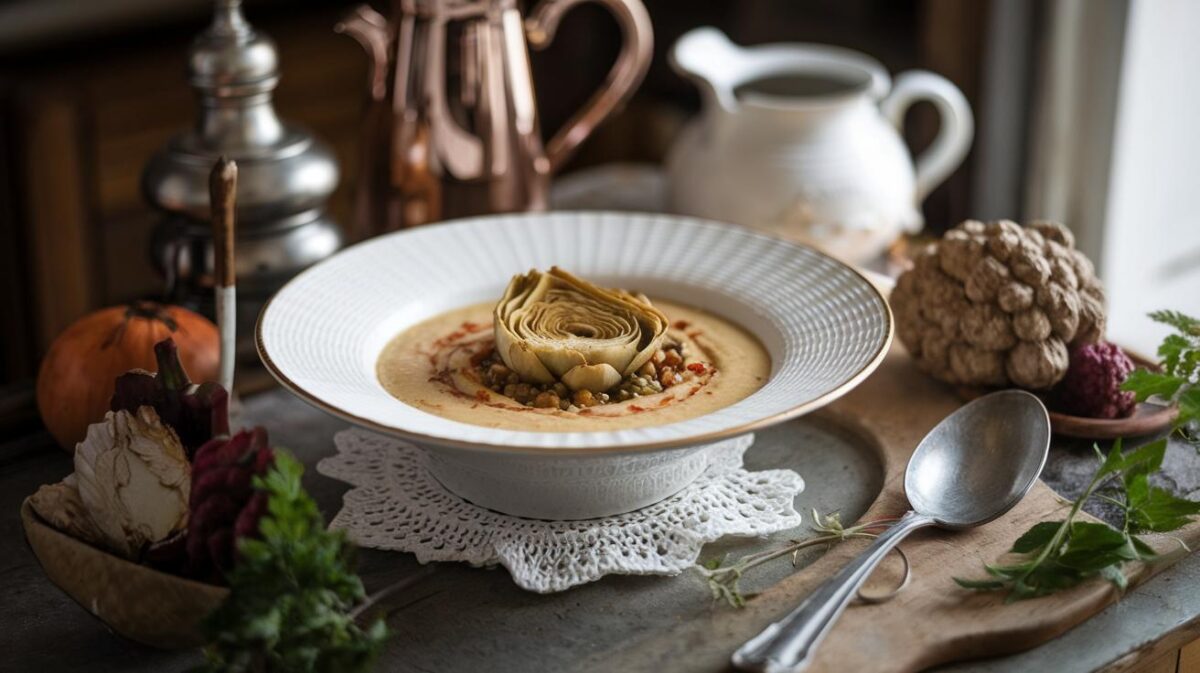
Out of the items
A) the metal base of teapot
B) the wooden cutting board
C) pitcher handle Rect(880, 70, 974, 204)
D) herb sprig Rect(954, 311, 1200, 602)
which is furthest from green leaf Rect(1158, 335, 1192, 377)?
the metal base of teapot

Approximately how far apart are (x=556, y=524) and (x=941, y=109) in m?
0.71

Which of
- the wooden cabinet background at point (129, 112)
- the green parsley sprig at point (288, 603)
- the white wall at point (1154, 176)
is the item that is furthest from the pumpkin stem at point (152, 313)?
the white wall at point (1154, 176)

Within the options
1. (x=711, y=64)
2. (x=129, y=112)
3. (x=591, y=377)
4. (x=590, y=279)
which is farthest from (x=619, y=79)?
(x=129, y=112)

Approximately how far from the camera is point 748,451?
98 centimetres

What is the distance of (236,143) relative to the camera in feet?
3.66

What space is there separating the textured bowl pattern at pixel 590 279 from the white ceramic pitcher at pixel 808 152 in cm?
19

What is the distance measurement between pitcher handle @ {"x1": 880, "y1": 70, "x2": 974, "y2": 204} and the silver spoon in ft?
1.50

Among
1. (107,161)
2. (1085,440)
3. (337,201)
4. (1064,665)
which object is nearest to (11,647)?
(1064,665)

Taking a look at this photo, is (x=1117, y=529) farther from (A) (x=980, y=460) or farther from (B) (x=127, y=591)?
(B) (x=127, y=591)

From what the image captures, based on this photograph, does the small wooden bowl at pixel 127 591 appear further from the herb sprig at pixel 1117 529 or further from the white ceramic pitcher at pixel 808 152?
the white ceramic pitcher at pixel 808 152

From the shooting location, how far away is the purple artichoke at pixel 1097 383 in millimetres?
970

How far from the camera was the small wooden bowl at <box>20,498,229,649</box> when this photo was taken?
71 centimetres

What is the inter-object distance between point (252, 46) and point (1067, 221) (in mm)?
1268

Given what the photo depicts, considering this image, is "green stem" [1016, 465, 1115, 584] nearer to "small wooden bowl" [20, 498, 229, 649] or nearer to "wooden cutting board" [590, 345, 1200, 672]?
"wooden cutting board" [590, 345, 1200, 672]
